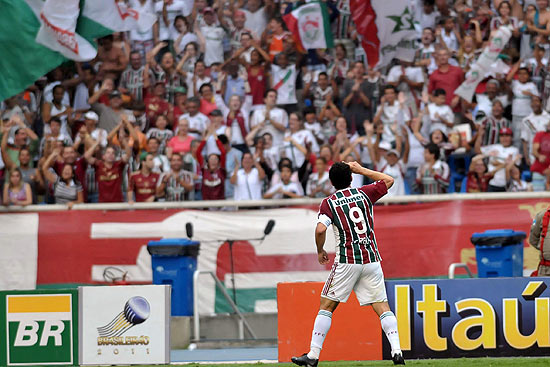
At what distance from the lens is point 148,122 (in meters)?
18.9

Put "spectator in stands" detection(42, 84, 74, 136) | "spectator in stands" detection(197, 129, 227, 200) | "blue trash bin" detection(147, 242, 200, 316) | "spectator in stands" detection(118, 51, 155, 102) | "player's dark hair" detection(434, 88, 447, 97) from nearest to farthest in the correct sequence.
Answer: "blue trash bin" detection(147, 242, 200, 316)
"spectator in stands" detection(197, 129, 227, 200)
"player's dark hair" detection(434, 88, 447, 97)
"spectator in stands" detection(42, 84, 74, 136)
"spectator in stands" detection(118, 51, 155, 102)

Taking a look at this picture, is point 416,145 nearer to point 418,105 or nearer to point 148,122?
point 418,105

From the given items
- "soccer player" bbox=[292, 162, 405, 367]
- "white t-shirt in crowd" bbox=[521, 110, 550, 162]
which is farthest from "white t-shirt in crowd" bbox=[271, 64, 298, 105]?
"soccer player" bbox=[292, 162, 405, 367]

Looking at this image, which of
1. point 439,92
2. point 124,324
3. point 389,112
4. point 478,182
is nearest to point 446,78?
point 439,92

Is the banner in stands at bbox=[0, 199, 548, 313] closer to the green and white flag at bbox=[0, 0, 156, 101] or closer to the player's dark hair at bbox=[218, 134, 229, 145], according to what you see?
the player's dark hair at bbox=[218, 134, 229, 145]

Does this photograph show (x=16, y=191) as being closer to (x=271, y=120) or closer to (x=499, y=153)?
(x=271, y=120)

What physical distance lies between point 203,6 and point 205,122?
2943 millimetres

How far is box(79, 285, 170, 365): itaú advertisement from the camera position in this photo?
11.8 meters

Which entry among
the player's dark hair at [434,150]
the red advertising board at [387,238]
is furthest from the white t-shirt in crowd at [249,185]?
the player's dark hair at [434,150]

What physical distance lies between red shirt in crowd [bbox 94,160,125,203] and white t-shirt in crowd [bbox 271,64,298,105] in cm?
339

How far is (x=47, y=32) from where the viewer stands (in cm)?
1862

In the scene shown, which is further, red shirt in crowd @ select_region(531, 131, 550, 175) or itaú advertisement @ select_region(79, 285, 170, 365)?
red shirt in crowd @ select_region(531, 131, 550, 175)

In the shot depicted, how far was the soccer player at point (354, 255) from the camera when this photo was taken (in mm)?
10211

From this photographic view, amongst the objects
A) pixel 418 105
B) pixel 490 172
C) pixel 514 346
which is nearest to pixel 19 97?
pixel 418 105
